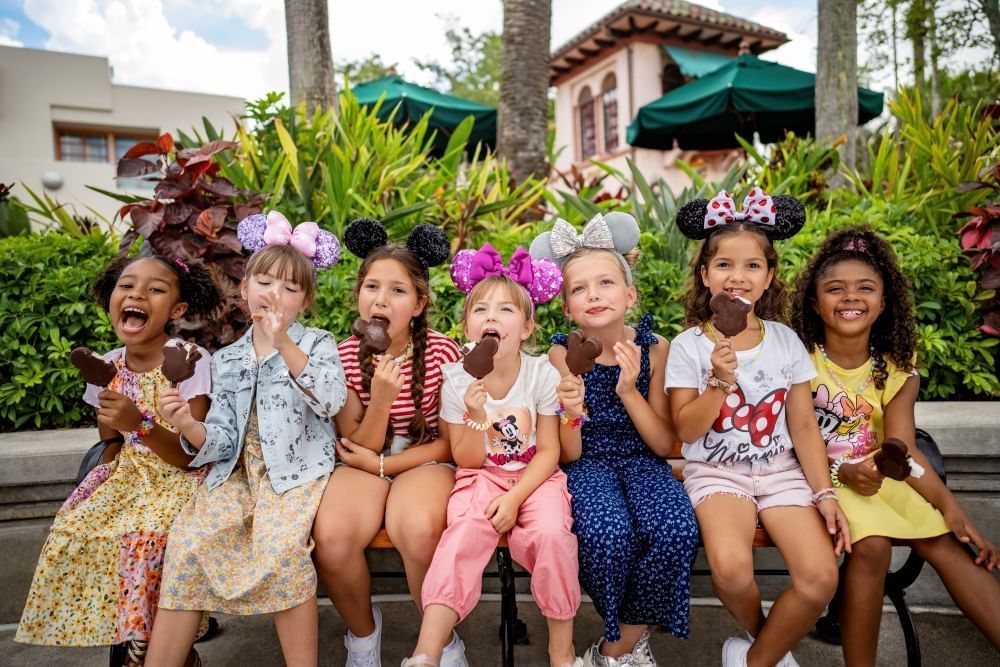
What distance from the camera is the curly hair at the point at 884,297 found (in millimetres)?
2660

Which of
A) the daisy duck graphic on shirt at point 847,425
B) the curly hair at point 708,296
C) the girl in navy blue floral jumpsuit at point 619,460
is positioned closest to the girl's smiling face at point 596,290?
the girl in navy blue floral jumpsuit at point 619,460

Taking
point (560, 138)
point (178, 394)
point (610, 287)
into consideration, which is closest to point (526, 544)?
point (610, 287)

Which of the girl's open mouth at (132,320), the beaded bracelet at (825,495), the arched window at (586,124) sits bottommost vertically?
the beaded bracelet at (825,495)

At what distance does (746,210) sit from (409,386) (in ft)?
4.88

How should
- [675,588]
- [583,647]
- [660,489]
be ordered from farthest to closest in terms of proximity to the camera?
[583,647], [660,489], [675,588]

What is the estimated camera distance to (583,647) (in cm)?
283

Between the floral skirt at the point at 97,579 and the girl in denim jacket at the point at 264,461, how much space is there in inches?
4.0

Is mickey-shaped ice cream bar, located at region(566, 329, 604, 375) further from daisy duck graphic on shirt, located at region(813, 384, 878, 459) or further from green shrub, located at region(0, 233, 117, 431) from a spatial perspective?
green shrub, located at region(0, 233, 117, 431)

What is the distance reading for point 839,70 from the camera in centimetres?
626

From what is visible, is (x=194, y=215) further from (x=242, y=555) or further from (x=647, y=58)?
(x=647, y=58)

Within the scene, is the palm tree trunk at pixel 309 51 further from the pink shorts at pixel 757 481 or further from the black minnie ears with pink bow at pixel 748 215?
the pink shorts at pixel 757 481

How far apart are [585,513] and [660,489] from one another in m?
0.30

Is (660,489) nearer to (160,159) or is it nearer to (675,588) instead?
(675,588)

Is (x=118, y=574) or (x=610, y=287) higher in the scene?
(x=610, y=287)
